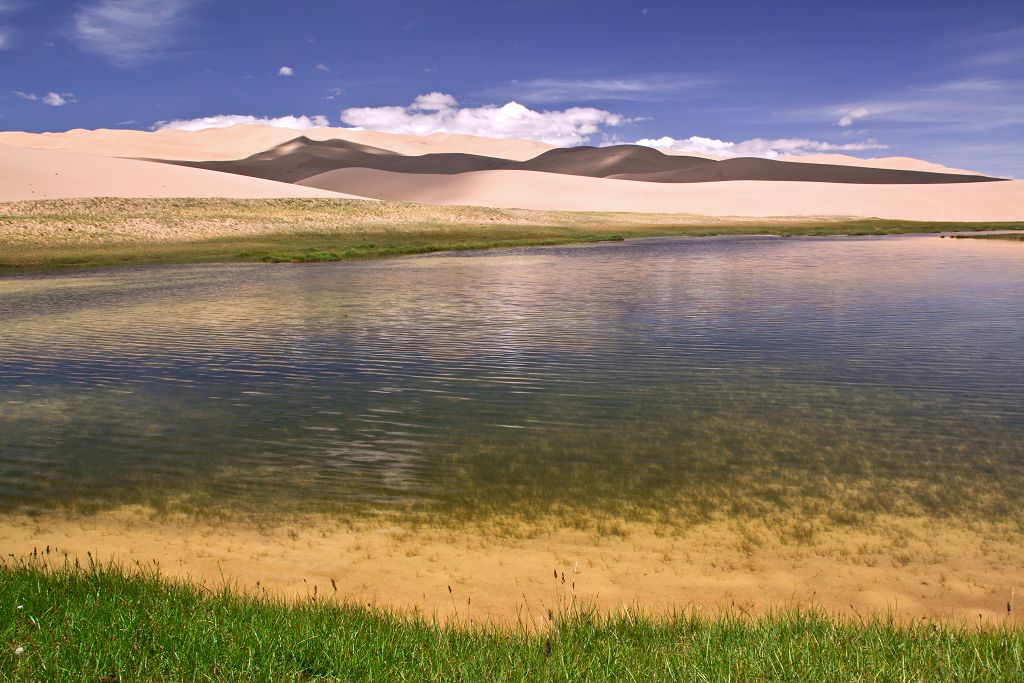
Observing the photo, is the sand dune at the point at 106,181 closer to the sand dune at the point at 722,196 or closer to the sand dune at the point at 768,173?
the sand dune at the point at 722,196

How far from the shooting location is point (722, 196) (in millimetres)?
104125

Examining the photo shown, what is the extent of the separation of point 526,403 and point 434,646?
→ 20.5 ft

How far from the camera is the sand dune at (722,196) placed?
93875mm

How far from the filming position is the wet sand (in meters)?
5.58

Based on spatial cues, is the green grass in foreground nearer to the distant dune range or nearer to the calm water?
the calm water

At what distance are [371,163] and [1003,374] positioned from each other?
172 meters

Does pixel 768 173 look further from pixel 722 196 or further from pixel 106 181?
pixel 106 181

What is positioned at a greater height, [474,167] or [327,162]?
[474,167]

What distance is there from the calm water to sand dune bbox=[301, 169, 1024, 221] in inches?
3055

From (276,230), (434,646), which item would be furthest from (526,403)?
(276,230)

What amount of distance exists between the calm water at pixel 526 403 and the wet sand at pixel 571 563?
0.48 metres

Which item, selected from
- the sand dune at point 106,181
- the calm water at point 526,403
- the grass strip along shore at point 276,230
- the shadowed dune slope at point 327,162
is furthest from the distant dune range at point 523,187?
the calm water at point 526,403

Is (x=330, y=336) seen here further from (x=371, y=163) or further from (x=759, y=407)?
(x=371, y=163)

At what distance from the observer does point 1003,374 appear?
11781 millimetres
